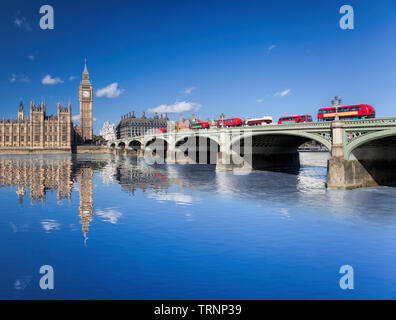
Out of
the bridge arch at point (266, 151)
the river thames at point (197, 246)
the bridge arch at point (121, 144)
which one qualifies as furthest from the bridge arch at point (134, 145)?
the river thames at point (197, 246)

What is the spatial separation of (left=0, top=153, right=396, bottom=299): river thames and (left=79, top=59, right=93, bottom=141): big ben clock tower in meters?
166

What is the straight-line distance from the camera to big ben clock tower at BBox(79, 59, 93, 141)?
182863 millimetres

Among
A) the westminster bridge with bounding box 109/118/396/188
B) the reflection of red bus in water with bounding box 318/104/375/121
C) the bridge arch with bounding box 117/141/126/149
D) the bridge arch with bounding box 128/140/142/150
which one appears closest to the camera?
the westminster bridge with bounding box 109/118/396/188

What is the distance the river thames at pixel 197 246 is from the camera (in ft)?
32.2

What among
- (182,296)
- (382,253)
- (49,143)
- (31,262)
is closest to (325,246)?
(382,253)

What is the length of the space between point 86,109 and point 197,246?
187 m

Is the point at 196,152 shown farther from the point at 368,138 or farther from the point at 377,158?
the point at 368,138

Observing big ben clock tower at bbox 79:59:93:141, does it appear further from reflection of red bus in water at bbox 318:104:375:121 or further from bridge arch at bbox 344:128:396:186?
bridge arch at bbox 344:128:396:186

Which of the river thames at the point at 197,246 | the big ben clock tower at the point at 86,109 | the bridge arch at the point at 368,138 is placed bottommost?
the river thames at the point at 197,246

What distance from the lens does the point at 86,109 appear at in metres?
186

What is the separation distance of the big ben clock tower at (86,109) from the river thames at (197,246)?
166 m

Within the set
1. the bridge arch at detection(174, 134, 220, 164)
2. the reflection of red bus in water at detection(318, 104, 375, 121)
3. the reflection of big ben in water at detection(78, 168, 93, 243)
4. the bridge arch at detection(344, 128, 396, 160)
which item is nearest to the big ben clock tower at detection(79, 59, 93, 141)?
the bridge arch at detection(174, 134, 220, 164)

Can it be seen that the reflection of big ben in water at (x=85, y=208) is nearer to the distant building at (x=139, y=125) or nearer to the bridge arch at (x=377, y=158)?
the bridge arch at (x=377, y=158)
